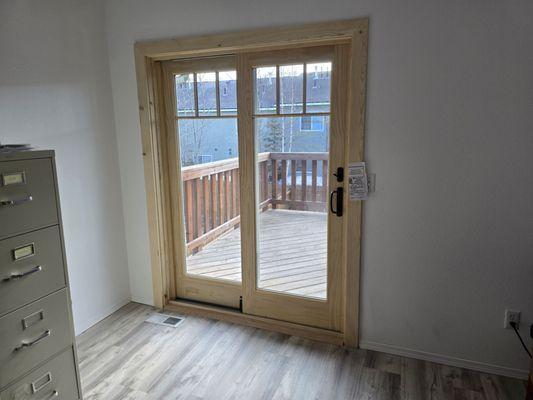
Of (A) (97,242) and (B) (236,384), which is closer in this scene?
(B) (236,384)

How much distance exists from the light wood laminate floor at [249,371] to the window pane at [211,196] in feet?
1.65

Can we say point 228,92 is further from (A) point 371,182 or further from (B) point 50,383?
(B) point 50,383

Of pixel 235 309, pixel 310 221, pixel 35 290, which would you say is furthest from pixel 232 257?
pixel 35 290

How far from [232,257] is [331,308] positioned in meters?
0.82

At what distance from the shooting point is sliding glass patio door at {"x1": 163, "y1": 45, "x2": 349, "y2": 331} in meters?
2.39

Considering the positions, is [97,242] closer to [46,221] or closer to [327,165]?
[46,221]

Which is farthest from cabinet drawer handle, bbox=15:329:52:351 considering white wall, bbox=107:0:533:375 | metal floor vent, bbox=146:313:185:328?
white wall, bbox=107:0:533:375

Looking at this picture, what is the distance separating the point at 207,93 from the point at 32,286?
1.63m

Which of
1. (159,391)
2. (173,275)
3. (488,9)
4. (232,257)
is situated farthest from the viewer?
(173,275)

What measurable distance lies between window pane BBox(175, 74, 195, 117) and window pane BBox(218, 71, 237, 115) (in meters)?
0.24

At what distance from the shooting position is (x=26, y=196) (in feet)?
5.36

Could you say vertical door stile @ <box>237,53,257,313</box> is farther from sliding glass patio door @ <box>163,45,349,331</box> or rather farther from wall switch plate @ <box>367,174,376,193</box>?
wall switch plate @ <box>367,174,376,193</box>

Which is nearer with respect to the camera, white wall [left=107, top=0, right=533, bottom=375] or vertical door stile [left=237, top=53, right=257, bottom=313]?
white wall [left=107, top=0, right=533, bottom=375]

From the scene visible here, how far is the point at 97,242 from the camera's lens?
9.13 feet
